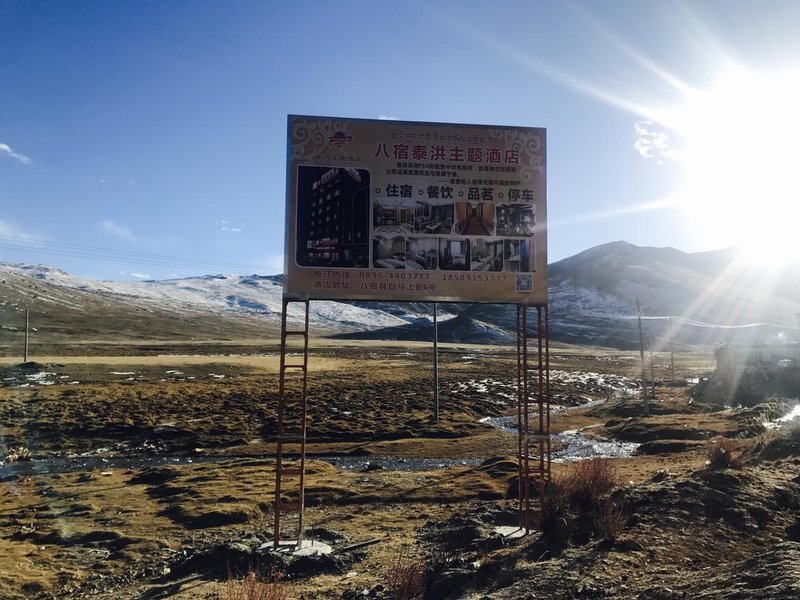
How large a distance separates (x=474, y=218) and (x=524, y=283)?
1.74 m

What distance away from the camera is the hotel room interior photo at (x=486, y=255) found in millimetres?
11891

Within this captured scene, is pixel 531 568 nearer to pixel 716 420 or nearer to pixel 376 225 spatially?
pixel 376 225

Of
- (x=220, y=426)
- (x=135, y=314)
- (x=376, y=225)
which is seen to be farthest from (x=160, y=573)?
(x=135, y=314)

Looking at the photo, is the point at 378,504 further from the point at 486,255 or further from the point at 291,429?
the point at 291,429

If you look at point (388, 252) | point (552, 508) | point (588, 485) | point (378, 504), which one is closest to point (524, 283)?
point (388, 252)

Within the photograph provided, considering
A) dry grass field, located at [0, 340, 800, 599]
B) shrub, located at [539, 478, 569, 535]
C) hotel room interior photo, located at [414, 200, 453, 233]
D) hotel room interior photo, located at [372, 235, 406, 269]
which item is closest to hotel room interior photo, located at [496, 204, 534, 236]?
hotel room interior photo, located at [414, 200, 453, 233]

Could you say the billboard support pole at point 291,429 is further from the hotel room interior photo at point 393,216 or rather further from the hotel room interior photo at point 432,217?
the hotel room interior photo at point 432,217

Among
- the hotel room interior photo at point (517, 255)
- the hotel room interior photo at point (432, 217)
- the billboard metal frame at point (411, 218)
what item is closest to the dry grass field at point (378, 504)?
the billboard metal frame at point (411, 218)

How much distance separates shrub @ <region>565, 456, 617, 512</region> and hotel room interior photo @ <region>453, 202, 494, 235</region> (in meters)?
5.94

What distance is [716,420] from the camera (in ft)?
120

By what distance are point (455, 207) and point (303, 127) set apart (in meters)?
3.58

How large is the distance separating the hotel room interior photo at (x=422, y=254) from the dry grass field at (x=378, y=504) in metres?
5.68

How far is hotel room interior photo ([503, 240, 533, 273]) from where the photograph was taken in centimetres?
1199

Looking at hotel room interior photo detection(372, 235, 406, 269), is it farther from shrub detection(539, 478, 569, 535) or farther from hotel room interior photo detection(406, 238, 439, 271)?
shrub detection(539, 478, 569, 535)
